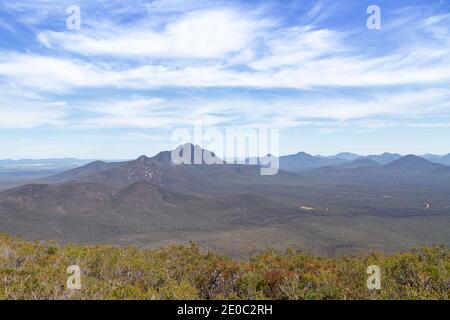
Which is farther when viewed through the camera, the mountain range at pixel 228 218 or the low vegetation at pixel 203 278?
the mountain range at pixel 228 218

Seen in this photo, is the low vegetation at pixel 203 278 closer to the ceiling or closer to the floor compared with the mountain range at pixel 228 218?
closer to the ceiling

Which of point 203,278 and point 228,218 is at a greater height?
point 203,278

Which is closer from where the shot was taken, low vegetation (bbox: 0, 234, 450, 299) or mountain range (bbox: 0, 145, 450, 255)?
low vegetation (bbox: 0, 234, 450, 299)

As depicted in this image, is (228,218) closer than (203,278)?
No

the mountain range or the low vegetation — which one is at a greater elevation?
the low vegetation
